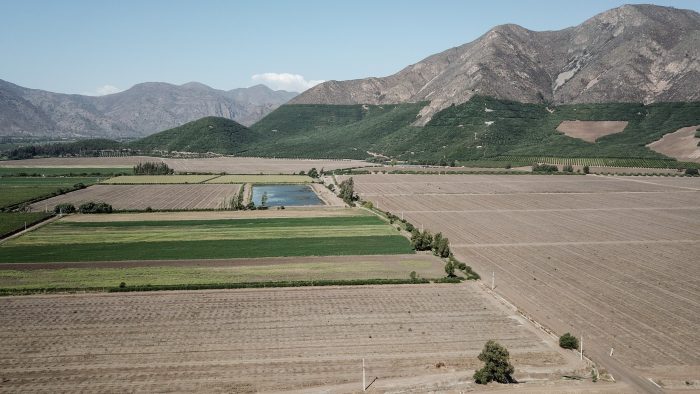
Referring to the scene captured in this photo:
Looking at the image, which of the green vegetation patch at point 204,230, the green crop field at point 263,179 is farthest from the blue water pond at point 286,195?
the green vegetation patch at point 204,230

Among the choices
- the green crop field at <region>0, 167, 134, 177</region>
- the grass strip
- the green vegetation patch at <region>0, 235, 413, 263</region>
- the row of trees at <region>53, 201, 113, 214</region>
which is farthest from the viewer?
the green crop field at <region>0, 167, 134, 177</region>

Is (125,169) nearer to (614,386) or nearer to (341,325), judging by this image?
(341,325)

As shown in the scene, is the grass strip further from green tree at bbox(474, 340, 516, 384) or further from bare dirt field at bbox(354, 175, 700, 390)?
green tree at bbox(474, 340, 516, 384)

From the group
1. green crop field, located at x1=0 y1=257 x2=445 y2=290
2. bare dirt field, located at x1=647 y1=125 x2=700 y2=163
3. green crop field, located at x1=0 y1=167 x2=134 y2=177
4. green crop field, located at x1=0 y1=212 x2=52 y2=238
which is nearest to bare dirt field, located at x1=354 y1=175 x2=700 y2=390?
green crop field, located at x1=0 y1=257 x2=445 y2=290

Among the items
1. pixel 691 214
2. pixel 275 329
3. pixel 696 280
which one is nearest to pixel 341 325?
pixel 275 329

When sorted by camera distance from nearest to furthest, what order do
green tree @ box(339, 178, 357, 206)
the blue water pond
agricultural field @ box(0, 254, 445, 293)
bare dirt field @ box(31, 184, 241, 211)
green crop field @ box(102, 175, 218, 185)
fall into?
agricultural field @ box(0, 254, 445, 293) → bare dirt field @ box(31, 184, 241, 211) → green tree @ box(339, 178, 357, 206) → the blue water pond → green crop field @ box(102, 175, 218, 185)

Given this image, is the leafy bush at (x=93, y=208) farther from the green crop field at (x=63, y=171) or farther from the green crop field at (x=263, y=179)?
the green crop field at (x=63, y=171)
